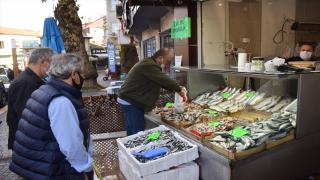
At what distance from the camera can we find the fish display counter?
118 inches

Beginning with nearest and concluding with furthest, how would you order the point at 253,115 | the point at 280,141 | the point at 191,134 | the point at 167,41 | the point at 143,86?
the point at 280,141, the point at 253,115, the point at 191,134, the point at 143,86, the point at 167,41

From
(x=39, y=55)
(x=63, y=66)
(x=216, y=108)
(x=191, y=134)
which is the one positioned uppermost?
(x=39, y=55)

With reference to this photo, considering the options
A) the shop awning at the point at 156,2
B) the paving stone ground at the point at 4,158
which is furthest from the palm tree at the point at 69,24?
the shop awning at the point at 156,2

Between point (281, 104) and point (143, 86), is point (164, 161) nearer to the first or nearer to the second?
point (143, 86)

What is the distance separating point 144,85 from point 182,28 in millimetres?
2078

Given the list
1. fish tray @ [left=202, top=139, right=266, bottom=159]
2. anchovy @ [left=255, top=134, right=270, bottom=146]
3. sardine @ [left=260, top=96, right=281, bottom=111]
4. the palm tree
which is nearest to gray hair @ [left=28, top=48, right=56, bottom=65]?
fish tray @ [left=202, top=139, right=266, bottom=159]

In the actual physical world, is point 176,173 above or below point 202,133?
below

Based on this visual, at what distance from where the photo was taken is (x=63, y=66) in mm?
2096

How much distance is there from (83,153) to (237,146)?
1856 mm

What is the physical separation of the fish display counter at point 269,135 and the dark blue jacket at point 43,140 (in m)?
1.84

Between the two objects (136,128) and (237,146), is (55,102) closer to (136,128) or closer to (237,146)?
(237,146)

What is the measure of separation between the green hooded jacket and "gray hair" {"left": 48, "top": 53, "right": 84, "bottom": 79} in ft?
6.77

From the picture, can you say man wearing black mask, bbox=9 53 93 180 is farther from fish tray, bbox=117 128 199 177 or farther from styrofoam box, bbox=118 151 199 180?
styrofoam box, bbox=118 151 199 180

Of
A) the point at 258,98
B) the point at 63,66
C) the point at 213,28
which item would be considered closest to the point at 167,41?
the point at 213,28
